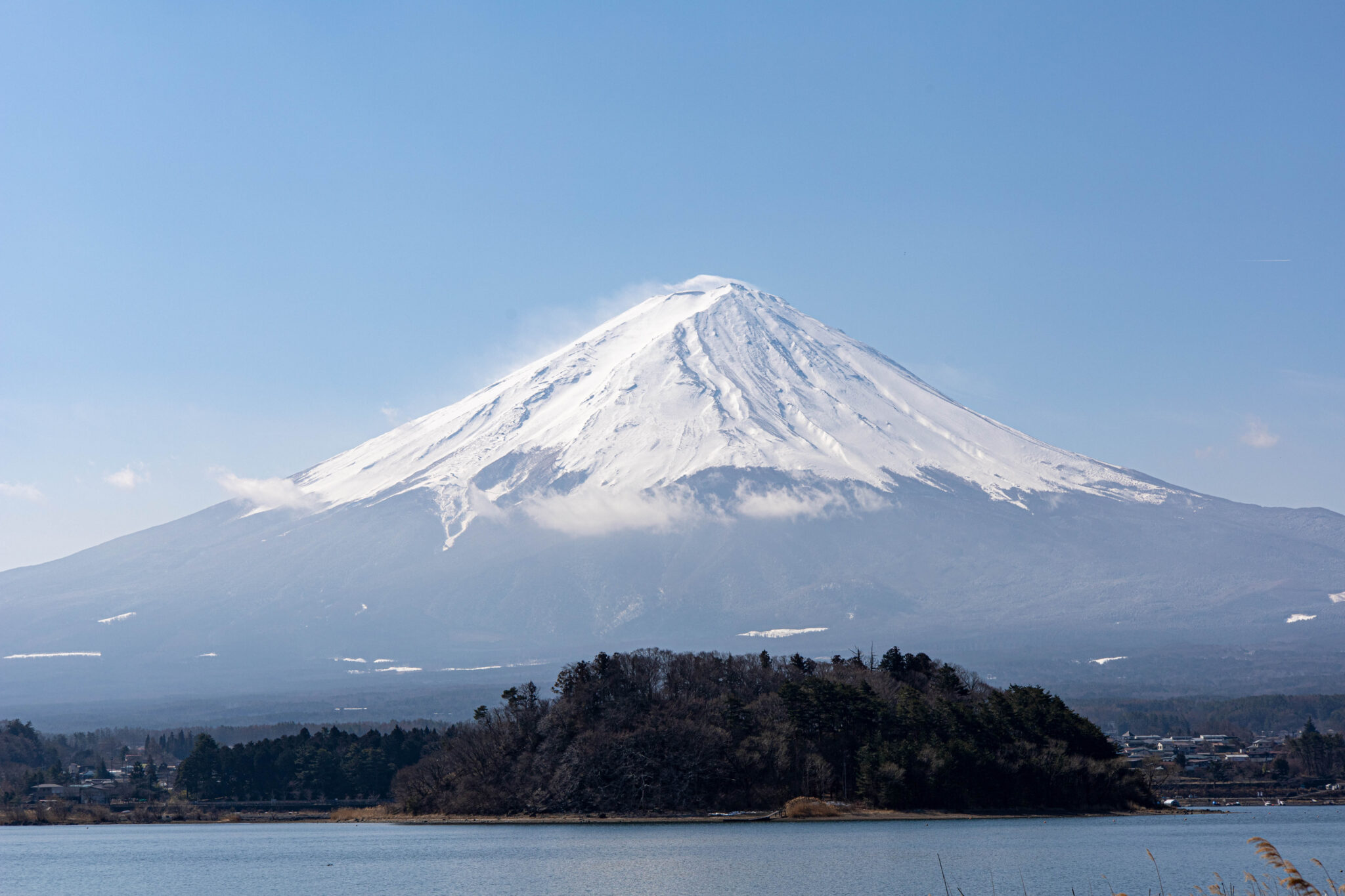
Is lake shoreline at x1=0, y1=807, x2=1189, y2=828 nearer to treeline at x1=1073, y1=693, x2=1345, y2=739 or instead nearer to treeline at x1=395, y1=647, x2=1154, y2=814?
treeline at x1=395, y1=647, x2=1154, y2=814

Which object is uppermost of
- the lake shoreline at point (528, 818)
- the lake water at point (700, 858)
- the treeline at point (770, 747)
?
the treeline at point (770, 747)

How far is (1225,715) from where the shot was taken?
155 meters

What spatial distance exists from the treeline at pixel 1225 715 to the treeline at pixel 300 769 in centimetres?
8260

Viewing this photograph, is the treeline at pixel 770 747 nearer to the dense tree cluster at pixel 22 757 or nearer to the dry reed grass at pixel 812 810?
the dry reed grass at pixel 812 810

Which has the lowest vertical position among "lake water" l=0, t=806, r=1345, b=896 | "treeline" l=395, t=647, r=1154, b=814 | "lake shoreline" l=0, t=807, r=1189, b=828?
"lake water" l=0, t=806, r=1345, b=896

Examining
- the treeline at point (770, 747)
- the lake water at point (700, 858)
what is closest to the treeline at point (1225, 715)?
the treeline at point (770, 747)

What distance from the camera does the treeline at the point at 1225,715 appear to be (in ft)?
478

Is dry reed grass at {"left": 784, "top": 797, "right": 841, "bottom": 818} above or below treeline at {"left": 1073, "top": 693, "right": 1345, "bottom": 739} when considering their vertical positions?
below

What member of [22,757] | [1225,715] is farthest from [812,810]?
[1225,715]

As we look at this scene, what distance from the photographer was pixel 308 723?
180000mm

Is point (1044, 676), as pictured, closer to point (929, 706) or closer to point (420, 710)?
point (420, 710)

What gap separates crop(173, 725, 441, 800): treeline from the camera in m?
88.8

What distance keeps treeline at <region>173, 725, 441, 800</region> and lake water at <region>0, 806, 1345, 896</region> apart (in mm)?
19624

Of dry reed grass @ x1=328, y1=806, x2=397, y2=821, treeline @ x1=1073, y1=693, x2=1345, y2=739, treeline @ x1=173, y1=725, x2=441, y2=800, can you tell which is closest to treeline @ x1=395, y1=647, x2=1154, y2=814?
dry reed grass @ x1=328, y1=806, x2=397, y2=821
